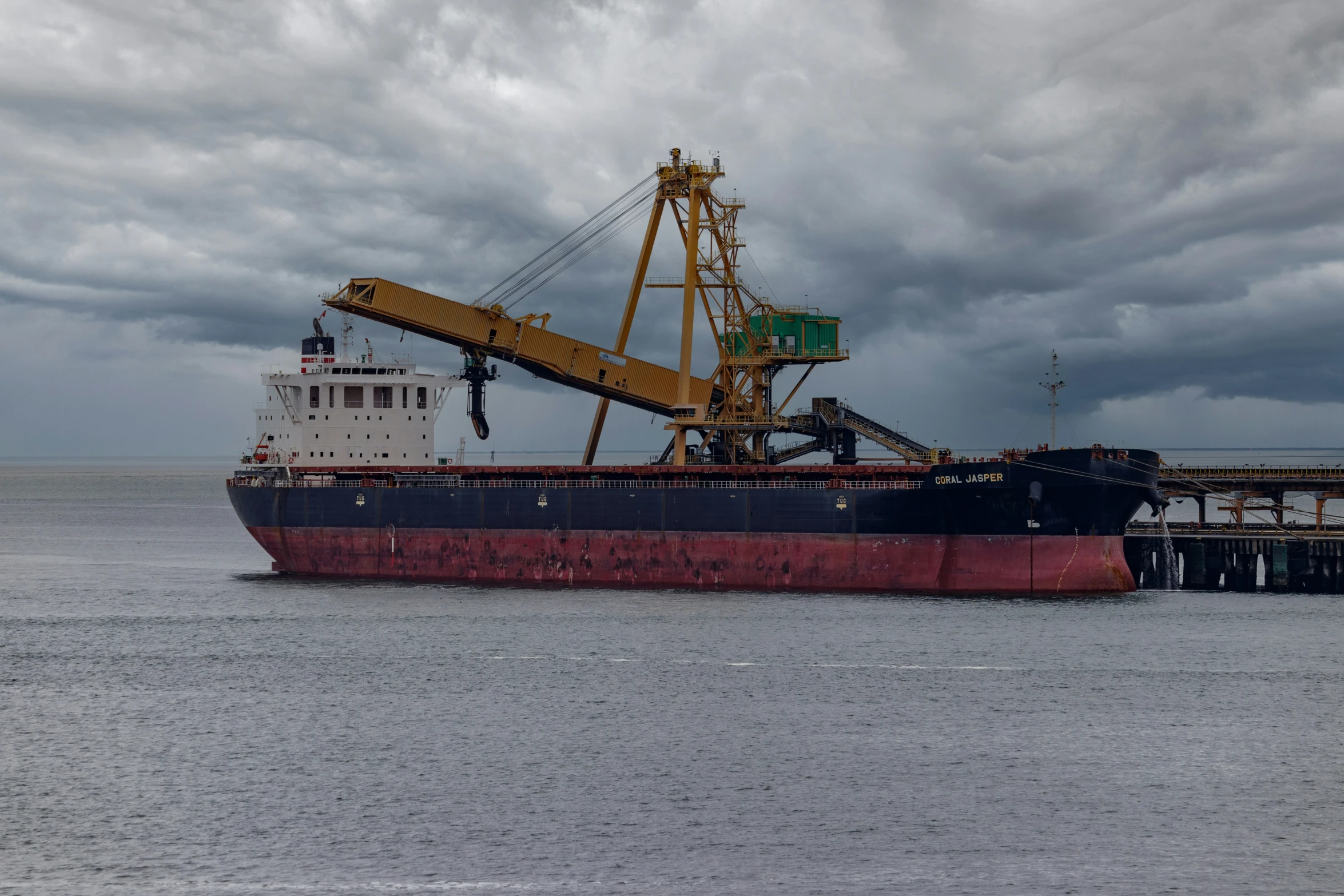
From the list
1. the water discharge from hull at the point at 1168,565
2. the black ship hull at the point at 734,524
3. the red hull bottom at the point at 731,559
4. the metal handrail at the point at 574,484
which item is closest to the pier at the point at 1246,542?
the water discharge from hull at the point at 1168,565

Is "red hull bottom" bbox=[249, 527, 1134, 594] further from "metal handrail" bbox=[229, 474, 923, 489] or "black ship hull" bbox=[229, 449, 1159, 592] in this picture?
"metal handrail" bbox=[229, 474, 923, 489]

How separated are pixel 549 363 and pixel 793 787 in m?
25.7

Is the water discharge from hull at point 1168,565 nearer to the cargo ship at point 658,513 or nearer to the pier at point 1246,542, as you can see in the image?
the pier at point 1246,542

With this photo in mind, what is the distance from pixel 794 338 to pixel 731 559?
9.74m

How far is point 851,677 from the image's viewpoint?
87.6 ft

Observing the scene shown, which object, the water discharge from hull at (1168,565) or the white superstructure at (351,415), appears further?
the white superstructure at (351,415)

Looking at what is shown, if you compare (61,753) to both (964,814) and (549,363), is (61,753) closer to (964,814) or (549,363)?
(964,814)

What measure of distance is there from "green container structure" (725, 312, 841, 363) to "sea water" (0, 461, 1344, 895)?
1049 centimetres

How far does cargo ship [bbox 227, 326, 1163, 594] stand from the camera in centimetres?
3566

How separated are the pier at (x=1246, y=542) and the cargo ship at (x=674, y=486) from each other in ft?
20.6

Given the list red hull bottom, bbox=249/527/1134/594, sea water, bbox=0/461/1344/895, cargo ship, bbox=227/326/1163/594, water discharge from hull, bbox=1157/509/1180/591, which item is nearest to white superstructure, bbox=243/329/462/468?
cargo ship, bbox=227/326/1163/594

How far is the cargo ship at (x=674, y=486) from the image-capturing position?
35.9 metres

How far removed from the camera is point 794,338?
4350 centimetres

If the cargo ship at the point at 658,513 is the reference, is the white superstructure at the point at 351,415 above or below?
above
